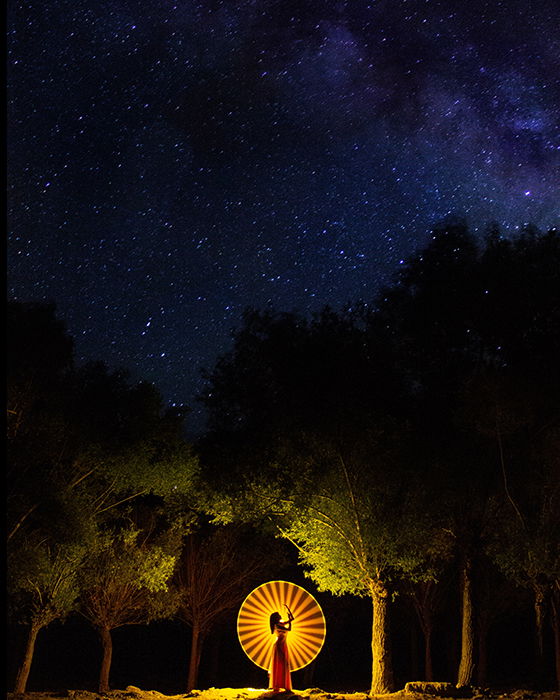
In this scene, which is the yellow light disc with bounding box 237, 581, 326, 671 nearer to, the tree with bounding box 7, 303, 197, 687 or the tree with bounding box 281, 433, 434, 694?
the tree with bounding box 281, 433, 434, 694

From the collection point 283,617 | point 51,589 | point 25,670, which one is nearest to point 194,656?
point 25,670

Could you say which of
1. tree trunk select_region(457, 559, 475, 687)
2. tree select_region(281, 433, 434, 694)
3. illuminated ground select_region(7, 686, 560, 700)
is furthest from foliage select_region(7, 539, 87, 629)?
tree trunk select_region(457, 559, 475, 687)

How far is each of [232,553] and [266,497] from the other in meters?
11.8

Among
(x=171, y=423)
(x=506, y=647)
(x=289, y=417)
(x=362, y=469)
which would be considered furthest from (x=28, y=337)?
(x=506, y=647)

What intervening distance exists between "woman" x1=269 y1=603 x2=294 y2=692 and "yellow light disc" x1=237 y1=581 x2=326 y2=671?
0.21 metres

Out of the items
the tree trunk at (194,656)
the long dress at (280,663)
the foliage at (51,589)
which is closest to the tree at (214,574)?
the tree trunk at (194,656)

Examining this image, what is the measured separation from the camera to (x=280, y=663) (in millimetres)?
16375

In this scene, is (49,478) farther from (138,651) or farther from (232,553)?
(138,651)

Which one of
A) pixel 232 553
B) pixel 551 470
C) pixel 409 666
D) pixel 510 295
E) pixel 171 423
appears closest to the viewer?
pixel 510 295

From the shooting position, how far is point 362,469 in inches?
701

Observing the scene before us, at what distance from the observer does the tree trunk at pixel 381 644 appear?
17312 millimetres

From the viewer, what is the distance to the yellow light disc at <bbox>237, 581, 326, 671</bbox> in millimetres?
16656

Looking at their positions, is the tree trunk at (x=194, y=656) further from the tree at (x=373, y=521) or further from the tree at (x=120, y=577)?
the tree at (x=373, y=521)

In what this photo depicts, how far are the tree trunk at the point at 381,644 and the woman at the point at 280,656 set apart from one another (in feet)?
7.97
